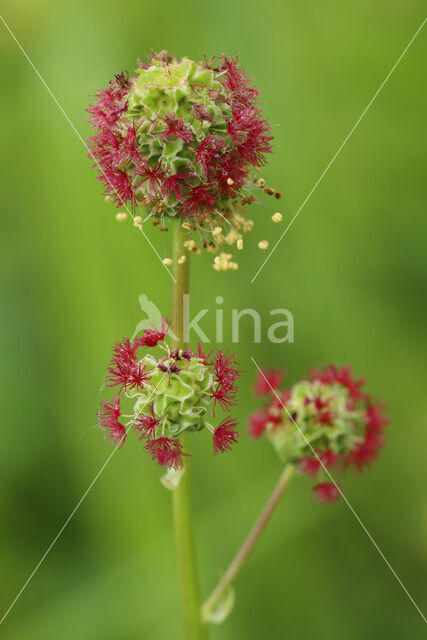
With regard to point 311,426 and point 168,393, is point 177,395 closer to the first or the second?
point 168,393

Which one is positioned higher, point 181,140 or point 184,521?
point 181,140

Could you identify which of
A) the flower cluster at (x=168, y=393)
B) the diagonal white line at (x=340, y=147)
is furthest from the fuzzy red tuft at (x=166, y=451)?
the diagonal white line at (x=340, y=147)

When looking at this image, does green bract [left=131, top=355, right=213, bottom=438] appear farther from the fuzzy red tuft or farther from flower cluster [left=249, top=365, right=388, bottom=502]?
flower cluster [left=249, top=365, right=388, bottom=502]

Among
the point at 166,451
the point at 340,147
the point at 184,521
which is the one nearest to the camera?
the point at 166,451

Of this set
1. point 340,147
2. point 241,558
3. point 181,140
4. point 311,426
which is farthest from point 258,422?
point 340,147

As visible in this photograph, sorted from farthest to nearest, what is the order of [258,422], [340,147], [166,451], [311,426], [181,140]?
[340,147] < [258,422] < [311,426] < [166,451] < [181,140]

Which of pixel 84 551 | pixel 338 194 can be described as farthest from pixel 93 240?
pixel 84 551

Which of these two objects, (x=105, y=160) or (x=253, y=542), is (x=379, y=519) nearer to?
(x=253, y=542)
